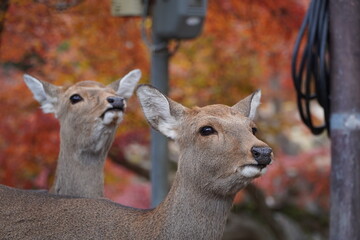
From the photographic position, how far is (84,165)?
427 centimetres

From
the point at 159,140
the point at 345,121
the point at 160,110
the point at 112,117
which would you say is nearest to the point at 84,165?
the point at 112,117

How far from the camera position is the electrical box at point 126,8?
671 centimetres

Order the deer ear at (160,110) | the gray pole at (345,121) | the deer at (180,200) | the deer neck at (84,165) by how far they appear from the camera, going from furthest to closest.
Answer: the gray pole at (345,121)
the deer neck at (84,165)
the deer ear at (160,110)
the deer at (180,200)

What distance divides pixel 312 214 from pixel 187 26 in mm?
4951

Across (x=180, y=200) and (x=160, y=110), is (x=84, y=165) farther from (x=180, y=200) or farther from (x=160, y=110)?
(x=180, y=200)

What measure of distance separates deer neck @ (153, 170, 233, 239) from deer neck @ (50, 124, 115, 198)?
3.42 feet

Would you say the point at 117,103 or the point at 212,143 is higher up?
the point at 212,143

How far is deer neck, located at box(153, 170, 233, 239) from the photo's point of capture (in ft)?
10.6

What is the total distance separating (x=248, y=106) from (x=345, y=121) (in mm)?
1350

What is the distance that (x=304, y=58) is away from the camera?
16.8 ft

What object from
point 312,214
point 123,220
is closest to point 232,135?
point 123,220

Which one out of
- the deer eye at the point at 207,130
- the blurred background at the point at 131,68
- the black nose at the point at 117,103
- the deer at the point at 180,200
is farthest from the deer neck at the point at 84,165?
the blurred background at the point at 131,68

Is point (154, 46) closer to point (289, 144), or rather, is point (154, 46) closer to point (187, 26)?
point (187, 26)

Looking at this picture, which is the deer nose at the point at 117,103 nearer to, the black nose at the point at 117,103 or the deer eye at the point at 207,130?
the black nose at the point at 117,103
